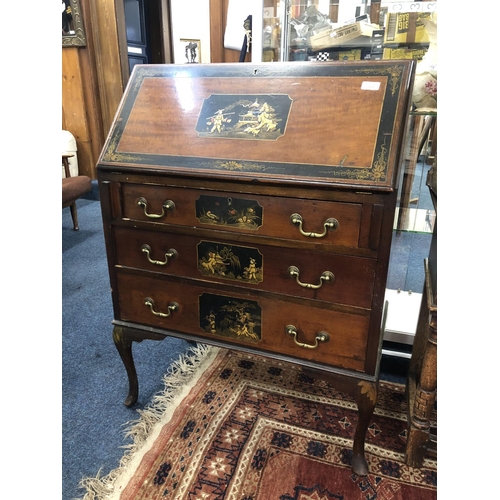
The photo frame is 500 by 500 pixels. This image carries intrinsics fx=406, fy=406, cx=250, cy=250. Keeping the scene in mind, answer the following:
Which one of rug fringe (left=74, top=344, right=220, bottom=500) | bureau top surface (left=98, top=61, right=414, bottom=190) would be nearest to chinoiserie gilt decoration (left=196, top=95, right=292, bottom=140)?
bureau top surface (left=98, top=61, right=414, bottom=190)

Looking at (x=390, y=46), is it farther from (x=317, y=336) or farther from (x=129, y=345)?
(x=129, y=345)

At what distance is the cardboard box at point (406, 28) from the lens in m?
1.60

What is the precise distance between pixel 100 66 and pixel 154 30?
1731mm

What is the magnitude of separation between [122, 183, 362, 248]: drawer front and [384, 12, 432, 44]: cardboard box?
111 centimetres

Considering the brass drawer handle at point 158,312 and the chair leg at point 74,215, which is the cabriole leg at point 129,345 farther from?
the chair leg at point 74,215

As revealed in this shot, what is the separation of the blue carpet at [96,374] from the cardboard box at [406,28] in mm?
933

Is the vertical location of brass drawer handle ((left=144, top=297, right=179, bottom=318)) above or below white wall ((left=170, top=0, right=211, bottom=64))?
below

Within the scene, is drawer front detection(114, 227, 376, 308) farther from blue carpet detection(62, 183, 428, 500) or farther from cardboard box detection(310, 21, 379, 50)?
cardboard box detection(310, 21, 379, 50)

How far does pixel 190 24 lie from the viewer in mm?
5184

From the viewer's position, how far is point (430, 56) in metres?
1.30

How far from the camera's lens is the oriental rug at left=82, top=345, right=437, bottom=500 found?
1.16 m

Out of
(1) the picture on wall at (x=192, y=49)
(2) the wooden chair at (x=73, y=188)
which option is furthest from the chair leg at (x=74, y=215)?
(1) the picture on wall at (x=192, y=49)

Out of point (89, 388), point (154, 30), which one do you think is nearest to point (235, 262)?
point (89, 388)

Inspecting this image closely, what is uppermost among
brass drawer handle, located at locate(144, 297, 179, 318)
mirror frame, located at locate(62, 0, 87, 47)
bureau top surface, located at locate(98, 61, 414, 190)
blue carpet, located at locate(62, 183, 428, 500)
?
mirror frame, located at locate(62, 0, 87, 47)
